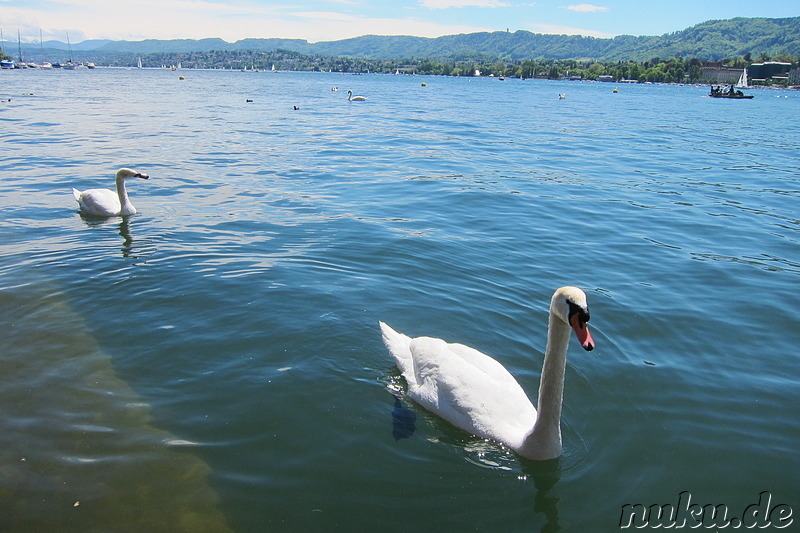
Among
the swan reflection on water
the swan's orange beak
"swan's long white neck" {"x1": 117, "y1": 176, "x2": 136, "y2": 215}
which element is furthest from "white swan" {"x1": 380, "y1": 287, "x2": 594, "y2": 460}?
"swan's long white neck" {"x1": 117, "y1": 176, "x2": 136, "y2": 215}

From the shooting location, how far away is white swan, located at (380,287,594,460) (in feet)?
18.2

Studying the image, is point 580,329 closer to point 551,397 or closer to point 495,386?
point 551,397

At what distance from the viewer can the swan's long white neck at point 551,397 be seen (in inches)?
220

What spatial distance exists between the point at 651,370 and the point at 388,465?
3922 millimetres

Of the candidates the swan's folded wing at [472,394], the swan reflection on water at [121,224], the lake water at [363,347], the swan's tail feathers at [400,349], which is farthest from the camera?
the swan reflection on water at [121,224]

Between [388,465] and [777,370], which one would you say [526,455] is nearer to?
[388,465]

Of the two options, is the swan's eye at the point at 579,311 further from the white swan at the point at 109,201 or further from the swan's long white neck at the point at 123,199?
the swan's long white neck at the point at 123,199

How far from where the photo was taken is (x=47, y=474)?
5.42 meters

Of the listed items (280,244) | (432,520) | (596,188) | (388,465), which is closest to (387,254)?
(280,244)

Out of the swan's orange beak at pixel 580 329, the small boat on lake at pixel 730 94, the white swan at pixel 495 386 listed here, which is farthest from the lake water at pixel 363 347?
the small boat on lake at pixel 730 94

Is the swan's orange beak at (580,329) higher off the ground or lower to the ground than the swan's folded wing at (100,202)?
higher

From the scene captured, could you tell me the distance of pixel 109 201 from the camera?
1424 cm

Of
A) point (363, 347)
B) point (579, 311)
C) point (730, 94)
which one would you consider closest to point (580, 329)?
point (579, 311)

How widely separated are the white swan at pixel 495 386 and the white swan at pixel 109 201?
9613 mm
